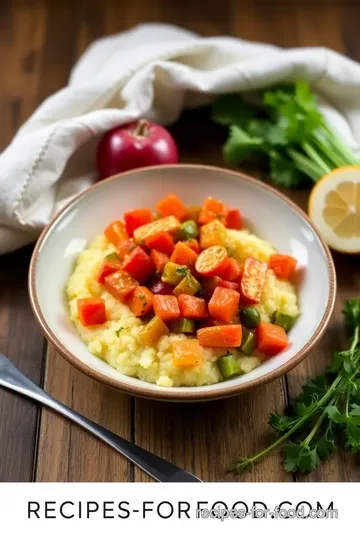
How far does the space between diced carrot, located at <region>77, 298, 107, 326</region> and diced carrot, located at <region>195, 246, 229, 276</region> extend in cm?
44

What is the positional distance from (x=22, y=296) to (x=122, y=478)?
1124mm

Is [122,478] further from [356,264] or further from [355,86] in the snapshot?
[355,86]

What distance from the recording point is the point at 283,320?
3129 mm

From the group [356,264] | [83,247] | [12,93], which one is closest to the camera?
[83,247]

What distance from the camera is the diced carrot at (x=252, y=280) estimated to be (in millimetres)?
3098

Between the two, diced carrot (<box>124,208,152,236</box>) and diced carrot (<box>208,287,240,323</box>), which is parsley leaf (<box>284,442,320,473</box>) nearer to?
diced carrot (<box>208,287,240,323</box>)

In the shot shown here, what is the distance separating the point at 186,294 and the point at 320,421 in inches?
29.2

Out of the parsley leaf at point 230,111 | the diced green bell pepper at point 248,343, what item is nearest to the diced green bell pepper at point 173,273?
the diced green bell pepper at point 248,343

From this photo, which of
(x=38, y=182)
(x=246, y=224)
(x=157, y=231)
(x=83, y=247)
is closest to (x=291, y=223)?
(x=246, y=224)

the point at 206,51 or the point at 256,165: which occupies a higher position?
the point at 206,51

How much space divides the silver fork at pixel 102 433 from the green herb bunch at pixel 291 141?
177 centimetres

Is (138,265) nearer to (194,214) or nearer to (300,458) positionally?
(194,214)

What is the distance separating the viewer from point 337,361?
10.3 ft

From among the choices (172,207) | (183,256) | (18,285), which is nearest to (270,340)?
(183,256)
